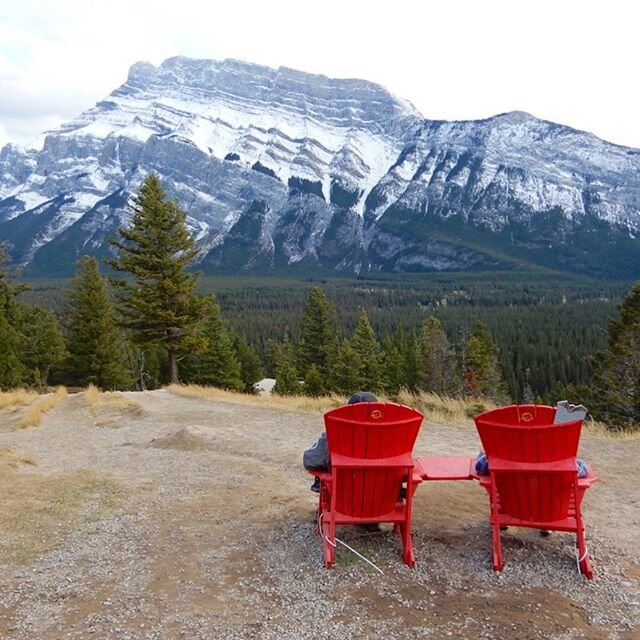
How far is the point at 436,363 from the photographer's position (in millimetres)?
53969

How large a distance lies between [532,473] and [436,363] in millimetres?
48487

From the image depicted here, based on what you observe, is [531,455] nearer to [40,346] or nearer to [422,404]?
[422,404]

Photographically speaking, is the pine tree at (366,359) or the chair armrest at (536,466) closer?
the chair armrest at (536,466)

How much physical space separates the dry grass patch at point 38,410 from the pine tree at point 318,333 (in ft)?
101

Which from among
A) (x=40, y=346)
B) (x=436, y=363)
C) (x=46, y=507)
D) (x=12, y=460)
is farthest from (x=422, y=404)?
(x=40, y=346)

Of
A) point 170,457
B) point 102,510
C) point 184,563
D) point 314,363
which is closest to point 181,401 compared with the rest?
point 170,457

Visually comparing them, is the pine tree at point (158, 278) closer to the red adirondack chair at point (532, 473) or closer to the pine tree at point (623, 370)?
the pine tree at point (623, 370)

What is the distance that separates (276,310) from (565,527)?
180 meters

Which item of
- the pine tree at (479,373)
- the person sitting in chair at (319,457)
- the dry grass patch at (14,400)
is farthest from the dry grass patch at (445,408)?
the pine tree at (479,373)

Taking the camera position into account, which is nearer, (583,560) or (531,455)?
(583,560)

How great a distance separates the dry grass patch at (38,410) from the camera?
1723 centimetres

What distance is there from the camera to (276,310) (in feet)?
609

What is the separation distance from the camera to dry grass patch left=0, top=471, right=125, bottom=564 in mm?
7020

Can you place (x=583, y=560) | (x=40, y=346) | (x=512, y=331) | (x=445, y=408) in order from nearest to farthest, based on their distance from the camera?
(x=583, y=560)
(x=445, y=408)
(x=40, y=346)
(x=512, y=331)
